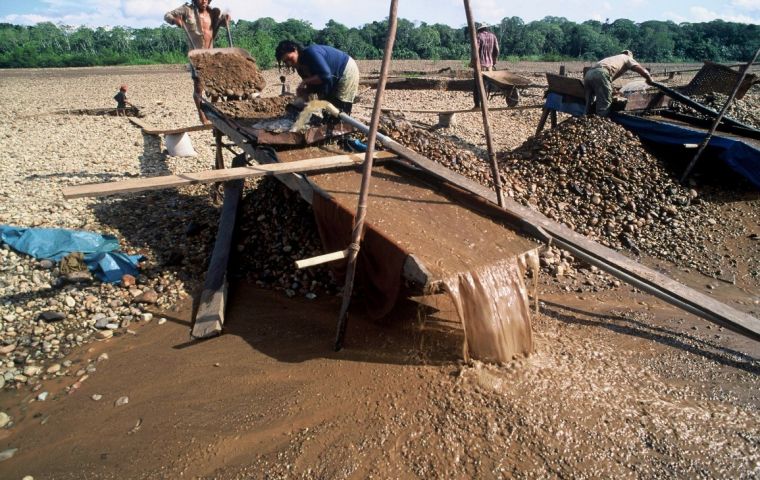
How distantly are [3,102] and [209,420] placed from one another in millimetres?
15950

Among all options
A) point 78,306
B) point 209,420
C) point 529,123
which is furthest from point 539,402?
point 529,123

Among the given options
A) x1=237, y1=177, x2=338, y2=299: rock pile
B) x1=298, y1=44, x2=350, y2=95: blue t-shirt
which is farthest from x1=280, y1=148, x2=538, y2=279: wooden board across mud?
x1=298, y1=44, x2=350, y2=95: blue t-shirt

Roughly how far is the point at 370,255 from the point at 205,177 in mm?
1545

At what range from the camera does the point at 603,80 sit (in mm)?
6516

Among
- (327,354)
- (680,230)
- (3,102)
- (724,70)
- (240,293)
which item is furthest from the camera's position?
(3,102)

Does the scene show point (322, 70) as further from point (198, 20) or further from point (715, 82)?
point (715, 82)

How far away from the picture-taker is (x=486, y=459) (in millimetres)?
2537

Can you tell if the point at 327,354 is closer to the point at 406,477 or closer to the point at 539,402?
the point at 406,477

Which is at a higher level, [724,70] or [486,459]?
[724,70]

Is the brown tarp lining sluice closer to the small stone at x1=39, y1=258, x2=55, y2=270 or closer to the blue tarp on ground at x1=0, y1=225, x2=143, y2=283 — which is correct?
the blue tarp on ground at x1=0, y1=225, x2=143, y2=283

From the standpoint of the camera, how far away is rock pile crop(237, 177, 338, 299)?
13.9ft

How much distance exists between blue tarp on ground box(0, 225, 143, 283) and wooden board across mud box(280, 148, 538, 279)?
209 centimetres

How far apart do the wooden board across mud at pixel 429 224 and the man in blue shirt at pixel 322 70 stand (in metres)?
1.47

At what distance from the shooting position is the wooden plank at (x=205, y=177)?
319 centimetres
